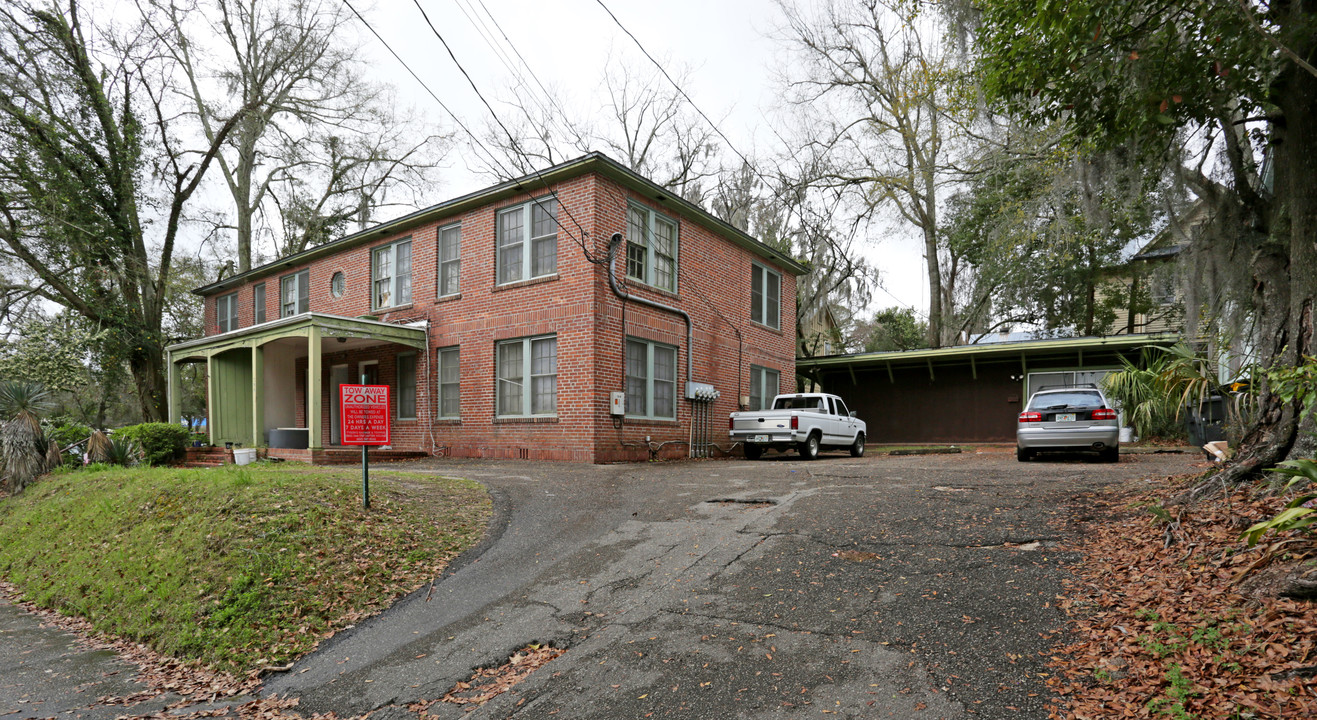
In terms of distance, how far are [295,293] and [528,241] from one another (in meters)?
10.0

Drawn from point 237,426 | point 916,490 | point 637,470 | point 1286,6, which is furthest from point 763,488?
point 237,426

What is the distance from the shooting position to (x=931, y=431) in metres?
23.1

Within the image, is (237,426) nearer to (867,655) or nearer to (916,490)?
(916,490)

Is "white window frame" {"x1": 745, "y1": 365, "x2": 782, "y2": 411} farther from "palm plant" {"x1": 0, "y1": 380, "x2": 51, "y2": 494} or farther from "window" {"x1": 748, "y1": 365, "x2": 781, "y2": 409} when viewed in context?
"palm plant" {"x1": 0, "y1": 380, "x2": 51, "y2": 494}

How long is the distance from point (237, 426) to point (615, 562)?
15.7 metres

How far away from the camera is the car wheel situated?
15.8m

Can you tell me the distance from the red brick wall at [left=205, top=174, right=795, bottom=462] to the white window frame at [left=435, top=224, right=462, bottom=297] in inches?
6.8

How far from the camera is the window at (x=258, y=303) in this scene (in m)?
22.1

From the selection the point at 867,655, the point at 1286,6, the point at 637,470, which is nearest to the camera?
the point at 867,655

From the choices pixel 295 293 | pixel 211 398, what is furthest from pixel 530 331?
pixel 295 293

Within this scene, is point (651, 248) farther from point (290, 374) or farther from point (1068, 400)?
point (290, 374)

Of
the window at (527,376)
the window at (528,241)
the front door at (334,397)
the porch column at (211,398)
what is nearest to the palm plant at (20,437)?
the porch column at (211,398)

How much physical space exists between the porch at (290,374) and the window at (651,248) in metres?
5.46

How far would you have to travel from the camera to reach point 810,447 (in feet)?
52.2
